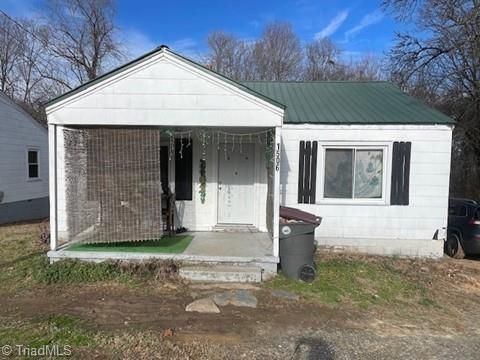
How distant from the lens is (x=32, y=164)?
44.1ft

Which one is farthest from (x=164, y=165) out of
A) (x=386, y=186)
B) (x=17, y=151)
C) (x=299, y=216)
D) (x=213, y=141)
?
(x=17, y=151)

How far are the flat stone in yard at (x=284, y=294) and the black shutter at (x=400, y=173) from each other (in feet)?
12.4

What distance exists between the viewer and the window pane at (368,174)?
7754mm

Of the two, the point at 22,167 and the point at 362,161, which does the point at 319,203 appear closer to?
the point at 362,161

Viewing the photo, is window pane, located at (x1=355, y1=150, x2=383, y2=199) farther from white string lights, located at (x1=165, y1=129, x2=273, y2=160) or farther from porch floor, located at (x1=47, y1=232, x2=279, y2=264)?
porch floor, located at (x1=47, y1=232, x2=279, y2=264)

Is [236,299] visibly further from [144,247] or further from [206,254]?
[144,247]

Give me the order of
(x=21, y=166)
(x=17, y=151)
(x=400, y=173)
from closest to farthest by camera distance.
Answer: (x=400, y=173) < (x=17, y=151) < (x=21, y=166)

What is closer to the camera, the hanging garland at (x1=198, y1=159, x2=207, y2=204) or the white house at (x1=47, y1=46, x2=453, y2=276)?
the white house at (x1=47, y1=46, x2=453, y2=276)

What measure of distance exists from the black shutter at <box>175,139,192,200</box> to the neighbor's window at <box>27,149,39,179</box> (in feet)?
27.6

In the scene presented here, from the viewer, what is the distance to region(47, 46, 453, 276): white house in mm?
5707

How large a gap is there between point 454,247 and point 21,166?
14.4m

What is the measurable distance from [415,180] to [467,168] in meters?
13.9

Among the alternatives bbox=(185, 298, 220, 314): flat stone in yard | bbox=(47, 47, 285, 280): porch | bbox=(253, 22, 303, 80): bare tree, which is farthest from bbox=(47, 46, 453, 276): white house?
bbox=(253, 22, 303, 80): bare tree

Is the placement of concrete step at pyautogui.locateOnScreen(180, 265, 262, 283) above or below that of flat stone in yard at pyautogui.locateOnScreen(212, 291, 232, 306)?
above
